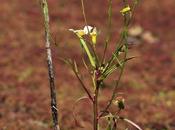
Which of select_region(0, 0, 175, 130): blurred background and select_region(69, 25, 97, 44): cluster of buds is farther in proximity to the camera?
select_region(0, 0, 175, 130): blurred background

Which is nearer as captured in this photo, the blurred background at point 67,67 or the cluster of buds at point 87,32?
the cluster of buds at point 87,32

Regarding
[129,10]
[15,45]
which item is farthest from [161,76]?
[129,10]

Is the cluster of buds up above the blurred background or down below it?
above

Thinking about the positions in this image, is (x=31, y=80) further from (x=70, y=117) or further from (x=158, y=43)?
(x=158, y=43)

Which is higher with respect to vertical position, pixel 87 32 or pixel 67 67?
pixel 87 32

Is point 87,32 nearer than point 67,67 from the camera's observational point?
Yes

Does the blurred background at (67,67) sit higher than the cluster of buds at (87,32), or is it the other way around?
the cluster of buds at (87,32)

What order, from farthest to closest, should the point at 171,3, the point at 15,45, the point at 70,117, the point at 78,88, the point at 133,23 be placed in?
1. the point at 171,3
2. the point at 133,23
3. the point at 15,45
4. the point at 78,88
5. the point at 70,117

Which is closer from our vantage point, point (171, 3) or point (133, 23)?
point (133, 23)
